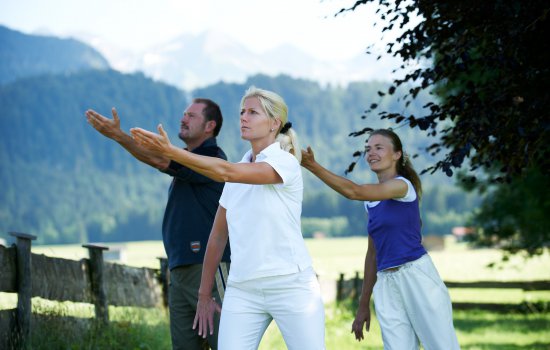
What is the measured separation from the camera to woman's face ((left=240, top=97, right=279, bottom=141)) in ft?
14.1

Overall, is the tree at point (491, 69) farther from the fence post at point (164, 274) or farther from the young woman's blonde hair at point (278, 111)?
the fence post at point (164, 274)

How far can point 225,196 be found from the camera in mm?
4492

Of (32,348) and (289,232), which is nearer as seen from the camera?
(289,232)

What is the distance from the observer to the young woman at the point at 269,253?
4188 mm

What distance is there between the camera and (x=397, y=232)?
5352 mm

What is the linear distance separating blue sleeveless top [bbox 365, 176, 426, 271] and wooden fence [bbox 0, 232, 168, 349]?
3.54 meters

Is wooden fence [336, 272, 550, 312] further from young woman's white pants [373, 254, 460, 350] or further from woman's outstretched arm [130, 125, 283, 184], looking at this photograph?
woman's outstretched arm [130, 125, 283, 184]

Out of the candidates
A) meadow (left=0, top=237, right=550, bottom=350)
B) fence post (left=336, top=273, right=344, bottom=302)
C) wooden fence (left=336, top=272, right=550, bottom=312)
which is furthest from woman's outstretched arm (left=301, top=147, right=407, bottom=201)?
fence post (left=336, top=273, right=344, bottom=302)

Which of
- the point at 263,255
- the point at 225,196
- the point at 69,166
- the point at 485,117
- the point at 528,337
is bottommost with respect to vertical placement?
the point at 528,337

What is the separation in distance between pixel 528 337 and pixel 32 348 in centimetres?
884

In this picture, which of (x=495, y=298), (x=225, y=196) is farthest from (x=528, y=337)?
(x=495, y=298)

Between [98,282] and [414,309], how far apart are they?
16.9ft

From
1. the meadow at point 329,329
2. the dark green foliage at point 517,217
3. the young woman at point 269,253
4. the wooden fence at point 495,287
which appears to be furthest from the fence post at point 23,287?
the wooden fence at point 495,287

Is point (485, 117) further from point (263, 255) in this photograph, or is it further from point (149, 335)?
point (149, 335)
